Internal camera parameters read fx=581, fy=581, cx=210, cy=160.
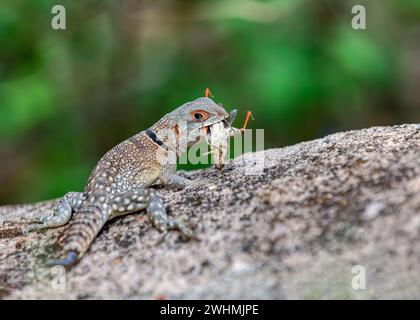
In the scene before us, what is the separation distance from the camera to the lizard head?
600 centimetres

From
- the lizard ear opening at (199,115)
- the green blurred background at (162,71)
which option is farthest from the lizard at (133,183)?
the green blurred background at (162,71)

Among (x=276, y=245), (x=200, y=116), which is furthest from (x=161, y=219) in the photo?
(x=200, y=116)

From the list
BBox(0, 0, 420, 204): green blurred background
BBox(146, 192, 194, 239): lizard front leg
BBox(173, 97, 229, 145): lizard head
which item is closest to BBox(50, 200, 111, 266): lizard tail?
BBox(146, 192, 194, 239): lizard front leg

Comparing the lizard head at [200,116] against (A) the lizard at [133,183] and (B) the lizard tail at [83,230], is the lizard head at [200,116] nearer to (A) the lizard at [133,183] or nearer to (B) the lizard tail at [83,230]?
(A) the lizard at [133,183]

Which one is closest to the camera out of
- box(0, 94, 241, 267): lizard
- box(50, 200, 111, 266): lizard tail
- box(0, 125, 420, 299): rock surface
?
box(0, 125, 420, 299): rock surface

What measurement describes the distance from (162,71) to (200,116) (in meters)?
4.61

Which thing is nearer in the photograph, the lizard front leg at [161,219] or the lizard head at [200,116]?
the lizard front leg at [161,219]

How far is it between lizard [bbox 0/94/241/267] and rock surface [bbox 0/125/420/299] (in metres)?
0.13

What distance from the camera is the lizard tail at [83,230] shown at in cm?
465

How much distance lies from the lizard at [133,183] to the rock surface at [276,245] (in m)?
0.13

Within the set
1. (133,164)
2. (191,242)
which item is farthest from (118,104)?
(191,242)

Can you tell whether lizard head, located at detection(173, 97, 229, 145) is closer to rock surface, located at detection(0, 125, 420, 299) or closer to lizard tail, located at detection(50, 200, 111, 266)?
rock surface, located at detection(0, 125, 420, 299)

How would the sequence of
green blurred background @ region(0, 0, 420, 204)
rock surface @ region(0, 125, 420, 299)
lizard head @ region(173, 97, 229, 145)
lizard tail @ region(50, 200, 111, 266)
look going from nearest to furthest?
1. rock surface @ region(0, 125, 420, 299)
2. lizard tail @ region(50, 200, 111, 266)
3. lizard head @ region(173, 97, 229, 145)
4. green blurred background @ region(0, 0, 420, 204)

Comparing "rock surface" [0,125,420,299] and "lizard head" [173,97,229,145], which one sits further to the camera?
"lizard head" [173,97,229,145]
